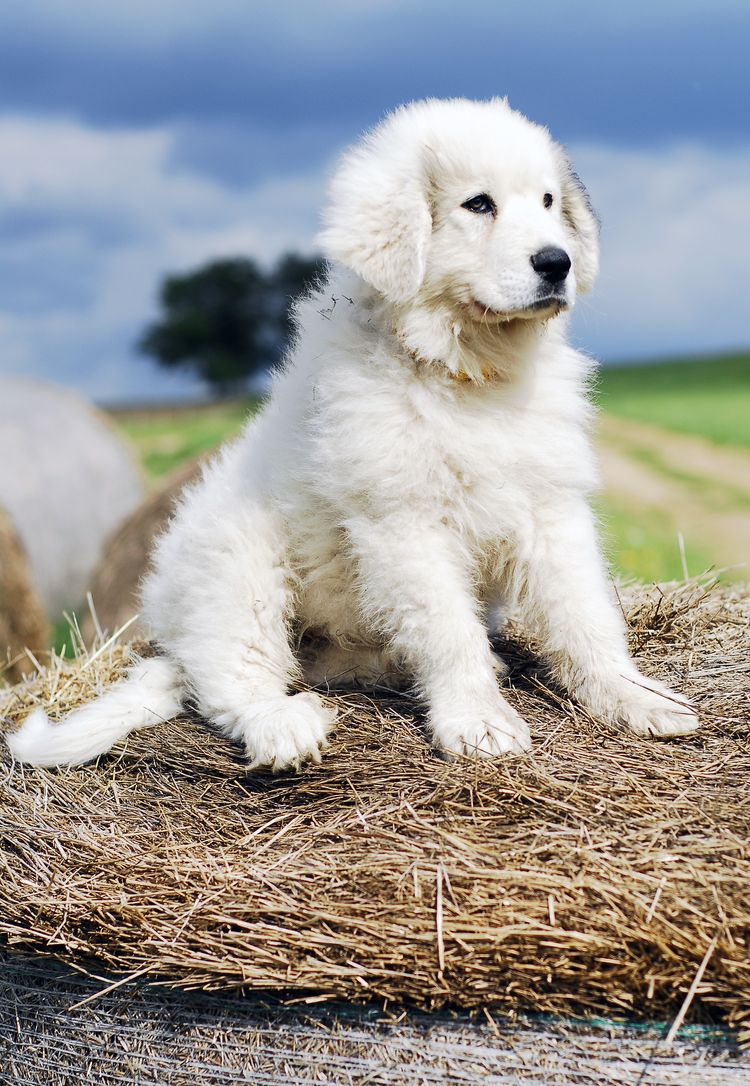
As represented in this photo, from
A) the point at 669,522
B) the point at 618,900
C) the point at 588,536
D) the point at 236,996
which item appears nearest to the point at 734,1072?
the point at 618,900

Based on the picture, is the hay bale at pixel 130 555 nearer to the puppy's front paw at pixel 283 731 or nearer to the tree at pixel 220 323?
the puppy's front paw at pixel 283 731

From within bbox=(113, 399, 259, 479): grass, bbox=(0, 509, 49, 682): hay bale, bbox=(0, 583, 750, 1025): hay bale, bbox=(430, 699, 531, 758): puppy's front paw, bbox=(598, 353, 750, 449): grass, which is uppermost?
bbox=(430, 699, 531, 758): puppy's front paw

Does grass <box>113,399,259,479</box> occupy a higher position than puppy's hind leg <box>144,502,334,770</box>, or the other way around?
puppy's hind leg <box>144,502,334,770</box>

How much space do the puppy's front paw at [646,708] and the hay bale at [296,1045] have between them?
0.99 metres

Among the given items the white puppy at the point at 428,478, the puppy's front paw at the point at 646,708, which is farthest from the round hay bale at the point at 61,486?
the puppy's front paw at the point at 646,708

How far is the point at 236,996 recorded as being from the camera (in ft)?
8.74

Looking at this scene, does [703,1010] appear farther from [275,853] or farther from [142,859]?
[142,859]

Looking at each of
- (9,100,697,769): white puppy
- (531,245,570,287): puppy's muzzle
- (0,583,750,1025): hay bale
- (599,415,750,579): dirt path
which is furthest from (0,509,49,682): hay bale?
(599,415,750,579): dirt path

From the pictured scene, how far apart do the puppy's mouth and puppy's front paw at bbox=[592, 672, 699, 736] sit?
1.10 metres

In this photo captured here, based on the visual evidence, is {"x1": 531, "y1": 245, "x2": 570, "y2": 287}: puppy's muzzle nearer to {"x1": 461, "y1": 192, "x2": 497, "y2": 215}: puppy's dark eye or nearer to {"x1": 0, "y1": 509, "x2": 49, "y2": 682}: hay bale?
{"x1": 461, "y1": 192, "x2": 497, "y2": 215}: puppy's dark eye

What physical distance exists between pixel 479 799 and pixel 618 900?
1.67 ft

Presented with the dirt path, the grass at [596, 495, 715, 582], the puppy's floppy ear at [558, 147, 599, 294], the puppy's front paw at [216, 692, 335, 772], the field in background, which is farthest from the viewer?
the dirt path

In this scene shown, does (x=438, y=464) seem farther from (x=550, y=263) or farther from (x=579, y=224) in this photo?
(x=579, y=224)

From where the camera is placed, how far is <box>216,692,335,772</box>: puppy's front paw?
3240mm
